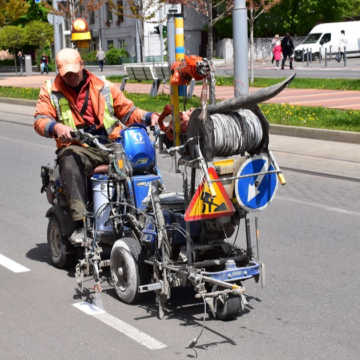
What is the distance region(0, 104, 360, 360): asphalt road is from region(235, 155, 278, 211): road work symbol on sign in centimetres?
86

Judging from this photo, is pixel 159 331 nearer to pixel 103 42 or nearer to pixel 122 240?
pixel 122 240

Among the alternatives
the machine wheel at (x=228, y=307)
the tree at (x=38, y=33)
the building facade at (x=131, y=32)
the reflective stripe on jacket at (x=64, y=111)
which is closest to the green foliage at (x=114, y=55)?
the building facade at (x=131, y=32)

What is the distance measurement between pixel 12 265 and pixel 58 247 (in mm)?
567

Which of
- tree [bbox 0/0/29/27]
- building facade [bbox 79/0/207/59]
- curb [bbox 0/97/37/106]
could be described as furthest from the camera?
building facade [bbox 79/0/207/59]

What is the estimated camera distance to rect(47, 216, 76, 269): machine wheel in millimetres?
6340

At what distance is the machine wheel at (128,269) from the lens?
17.3ft

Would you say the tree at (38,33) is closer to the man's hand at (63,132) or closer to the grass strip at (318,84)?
the grass strip at (318,84)

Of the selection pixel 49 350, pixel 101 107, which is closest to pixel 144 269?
pixel 49 350

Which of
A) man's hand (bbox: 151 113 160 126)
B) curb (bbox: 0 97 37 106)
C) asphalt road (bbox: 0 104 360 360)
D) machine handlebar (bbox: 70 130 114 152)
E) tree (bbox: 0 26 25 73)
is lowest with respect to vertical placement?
asphalt road (bbox: 0 104 360 360)

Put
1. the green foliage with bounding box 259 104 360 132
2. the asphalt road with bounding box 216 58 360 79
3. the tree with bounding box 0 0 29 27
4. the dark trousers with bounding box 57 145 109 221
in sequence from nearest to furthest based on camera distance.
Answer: the dark trousers with bounding box 57 145 109 221 → the green foliage with bounding box 259 104 360 132 → the asphalt road with bounding box 216 58 360 79 → the tree with bounding box 0 0 29 27

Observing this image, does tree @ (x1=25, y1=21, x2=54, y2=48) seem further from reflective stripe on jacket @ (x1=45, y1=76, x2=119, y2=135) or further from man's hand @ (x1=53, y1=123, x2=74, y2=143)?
man's hand @ (x1=53, y1=123, x2=74, y2=143)

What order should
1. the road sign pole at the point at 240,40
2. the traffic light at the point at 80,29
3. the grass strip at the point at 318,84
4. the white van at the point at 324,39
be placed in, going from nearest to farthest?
the road sign pole at the point at 240,40, the traffic light at the point at 80,29, the grass strip at the point at 318,84, the white van at the point at 324,39

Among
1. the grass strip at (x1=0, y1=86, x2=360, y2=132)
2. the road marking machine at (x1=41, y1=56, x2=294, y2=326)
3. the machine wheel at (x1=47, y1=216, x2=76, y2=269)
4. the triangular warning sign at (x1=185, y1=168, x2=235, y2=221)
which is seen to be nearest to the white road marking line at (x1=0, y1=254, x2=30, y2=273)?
the machine wheel at (x1=47, y1=216, x2=76, y2=269)

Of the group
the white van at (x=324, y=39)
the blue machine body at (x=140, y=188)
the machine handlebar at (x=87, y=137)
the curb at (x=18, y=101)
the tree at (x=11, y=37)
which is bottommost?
the blue machine body at (x=140, y=188)
